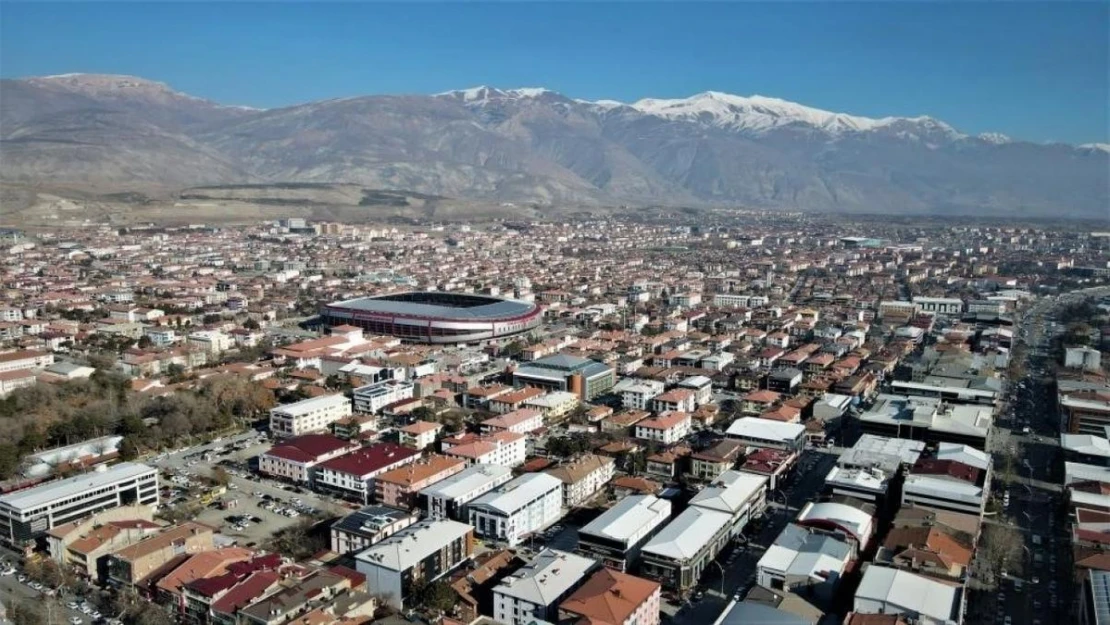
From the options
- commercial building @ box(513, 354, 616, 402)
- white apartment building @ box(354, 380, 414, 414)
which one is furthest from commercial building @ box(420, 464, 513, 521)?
commercial building @ box(513, 354, 616, 402)

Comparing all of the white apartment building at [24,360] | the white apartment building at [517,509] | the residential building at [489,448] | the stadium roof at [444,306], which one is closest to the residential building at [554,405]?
the residential building at [489,448]

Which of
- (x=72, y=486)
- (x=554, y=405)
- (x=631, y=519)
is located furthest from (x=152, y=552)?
(x=554, y=405)

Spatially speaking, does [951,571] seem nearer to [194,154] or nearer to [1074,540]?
[1074,540]

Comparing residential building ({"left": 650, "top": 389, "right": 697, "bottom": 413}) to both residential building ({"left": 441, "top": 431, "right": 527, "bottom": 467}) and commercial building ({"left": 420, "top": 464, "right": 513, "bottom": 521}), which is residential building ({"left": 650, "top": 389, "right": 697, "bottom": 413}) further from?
commercial building ({"left": 420, "top": 464, "right": 513, "bottom": 521})

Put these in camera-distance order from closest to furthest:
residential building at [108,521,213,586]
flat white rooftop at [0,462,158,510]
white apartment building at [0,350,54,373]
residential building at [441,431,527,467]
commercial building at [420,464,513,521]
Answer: residential building at [108,521,213,586], flat white rooftop at [0,462,158,510], commercial building at [420,464,513,521], residential building at [441,431,527,467], white apartment building at [0,350,54,373]

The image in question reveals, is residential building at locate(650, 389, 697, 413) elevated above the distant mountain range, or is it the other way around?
the distant mountain range

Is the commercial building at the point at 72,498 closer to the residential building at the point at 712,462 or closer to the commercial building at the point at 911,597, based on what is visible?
the residential building at the point at 712,462

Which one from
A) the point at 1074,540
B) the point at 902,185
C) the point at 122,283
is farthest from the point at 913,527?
the point at 902,185
